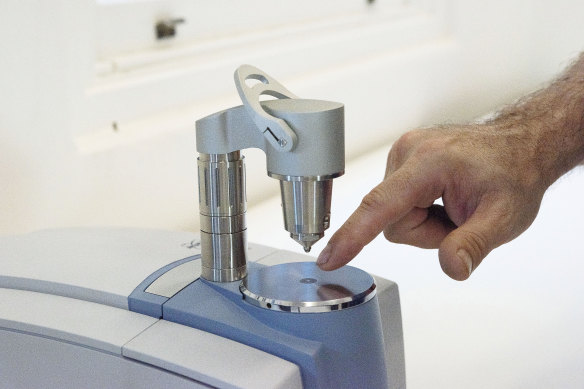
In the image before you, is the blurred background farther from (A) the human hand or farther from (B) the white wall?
(A) the human hand

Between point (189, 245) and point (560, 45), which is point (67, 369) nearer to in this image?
point (189, 245)

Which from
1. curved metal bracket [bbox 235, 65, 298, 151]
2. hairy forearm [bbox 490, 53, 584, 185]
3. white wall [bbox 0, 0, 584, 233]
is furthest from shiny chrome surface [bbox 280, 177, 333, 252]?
white wall [bbox 0, 0, 584, 233]

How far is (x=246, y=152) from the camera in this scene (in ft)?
3.32

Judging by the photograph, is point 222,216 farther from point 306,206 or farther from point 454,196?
point 454,196

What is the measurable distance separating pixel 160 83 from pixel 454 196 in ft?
1.33

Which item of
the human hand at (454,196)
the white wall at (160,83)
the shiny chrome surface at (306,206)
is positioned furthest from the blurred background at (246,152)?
the shiny chrome surface at (306,206)

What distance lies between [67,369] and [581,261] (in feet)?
2.02

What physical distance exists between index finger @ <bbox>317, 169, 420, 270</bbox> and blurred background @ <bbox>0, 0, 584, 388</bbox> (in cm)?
20

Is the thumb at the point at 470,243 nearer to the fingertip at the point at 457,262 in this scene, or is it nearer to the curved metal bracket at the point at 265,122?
the fingertip at the point at 457,262

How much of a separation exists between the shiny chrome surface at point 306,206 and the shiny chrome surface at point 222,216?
0.04 meters

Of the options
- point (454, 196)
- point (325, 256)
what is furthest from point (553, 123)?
point (325, 256)

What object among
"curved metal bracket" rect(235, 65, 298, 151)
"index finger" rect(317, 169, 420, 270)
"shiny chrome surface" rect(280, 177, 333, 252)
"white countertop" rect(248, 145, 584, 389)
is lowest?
"white countertop" rect(248, 145, 584, 389)

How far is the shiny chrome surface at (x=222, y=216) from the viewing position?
1.61ft

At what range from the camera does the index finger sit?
52cm
